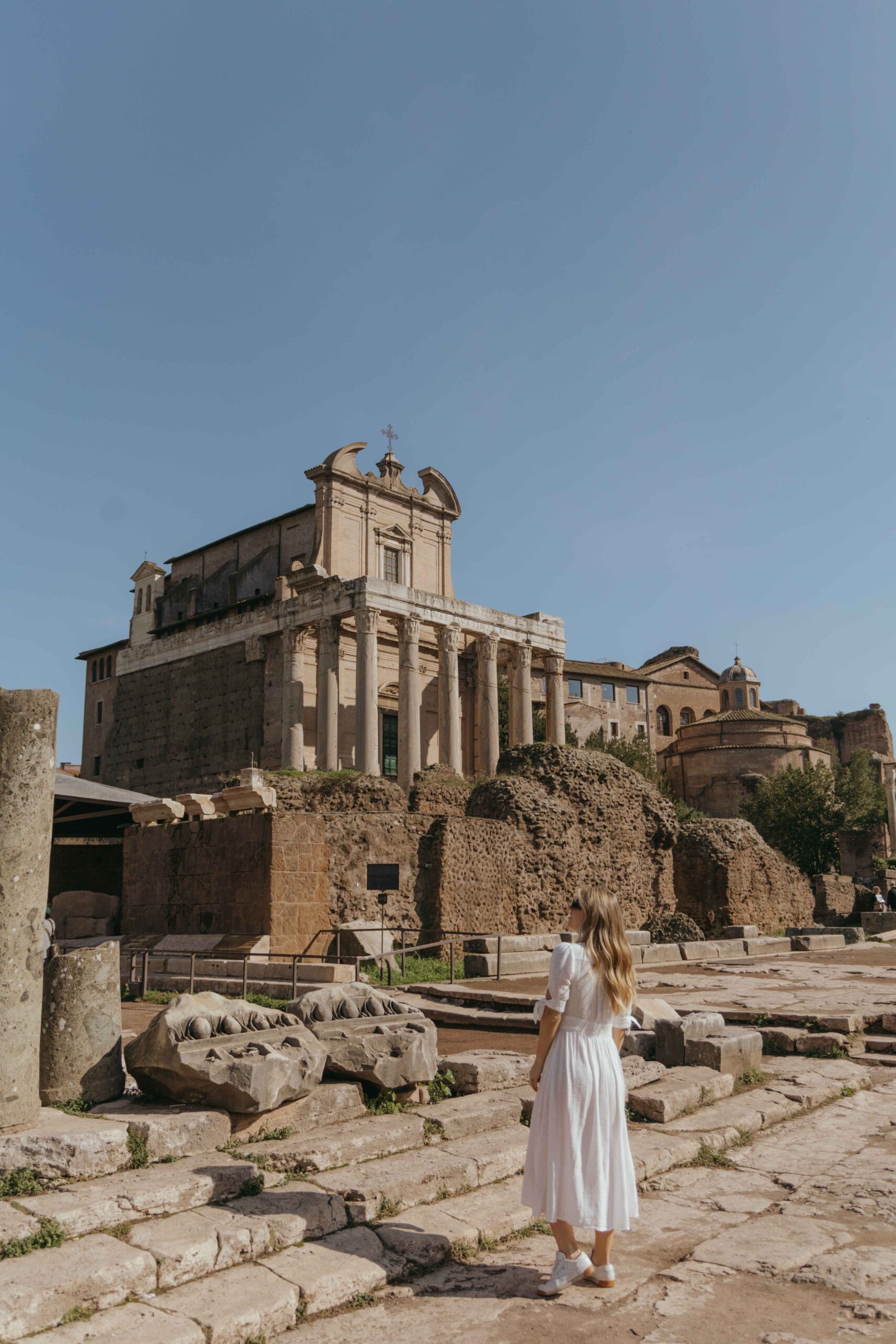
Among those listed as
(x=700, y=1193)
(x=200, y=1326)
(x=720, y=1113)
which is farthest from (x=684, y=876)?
(x=200, y=1326)

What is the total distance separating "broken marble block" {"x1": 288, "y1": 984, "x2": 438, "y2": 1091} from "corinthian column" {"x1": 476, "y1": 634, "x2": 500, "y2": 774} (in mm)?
32256

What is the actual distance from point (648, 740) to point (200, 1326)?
6146 centimetres

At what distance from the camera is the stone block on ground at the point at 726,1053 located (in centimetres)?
832

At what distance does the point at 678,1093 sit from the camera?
24.0 ft

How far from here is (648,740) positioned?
6381cm

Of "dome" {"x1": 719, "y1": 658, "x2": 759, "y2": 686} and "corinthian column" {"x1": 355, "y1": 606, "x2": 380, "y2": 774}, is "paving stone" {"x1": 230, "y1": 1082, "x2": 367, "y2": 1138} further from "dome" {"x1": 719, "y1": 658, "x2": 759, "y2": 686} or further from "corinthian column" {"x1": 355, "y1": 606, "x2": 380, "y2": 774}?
"dome" {"x1": 719, "y1": 658, "x2": 759, "y2": 686}

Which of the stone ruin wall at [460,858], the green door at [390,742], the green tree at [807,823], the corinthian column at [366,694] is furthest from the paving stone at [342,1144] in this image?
the green tree at [807,823]

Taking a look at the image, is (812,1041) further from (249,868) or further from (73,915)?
(73,915)

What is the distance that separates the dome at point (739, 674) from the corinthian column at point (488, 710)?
1385 inches

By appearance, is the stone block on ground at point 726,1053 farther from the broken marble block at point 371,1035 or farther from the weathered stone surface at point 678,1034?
the broken marble block at point 371,1035

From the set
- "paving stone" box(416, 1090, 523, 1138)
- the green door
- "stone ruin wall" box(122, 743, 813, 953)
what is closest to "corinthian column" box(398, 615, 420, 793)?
the green door

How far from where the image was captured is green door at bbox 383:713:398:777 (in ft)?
140

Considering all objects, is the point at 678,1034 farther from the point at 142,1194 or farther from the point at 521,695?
the point at 521,695

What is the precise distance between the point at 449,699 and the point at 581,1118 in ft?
114
